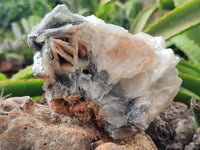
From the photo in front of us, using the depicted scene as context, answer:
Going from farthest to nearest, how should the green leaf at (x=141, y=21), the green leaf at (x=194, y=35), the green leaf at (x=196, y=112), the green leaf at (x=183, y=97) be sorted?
the green leaf at (x=141, y=21), the green leaf at (x=194, y=35), the green leaf at (x=183, y=97), the green leaf at (x=196, y=112)

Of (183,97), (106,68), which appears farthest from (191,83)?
(106,68)

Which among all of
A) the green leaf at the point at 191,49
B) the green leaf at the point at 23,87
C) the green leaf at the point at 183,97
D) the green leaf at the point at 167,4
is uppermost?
the green leaf at the point at 167,4

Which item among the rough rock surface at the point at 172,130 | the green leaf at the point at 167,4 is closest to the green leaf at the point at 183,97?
the rough rock surface at the point at 172,130

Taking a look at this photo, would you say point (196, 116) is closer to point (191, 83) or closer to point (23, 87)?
point (191, 83)

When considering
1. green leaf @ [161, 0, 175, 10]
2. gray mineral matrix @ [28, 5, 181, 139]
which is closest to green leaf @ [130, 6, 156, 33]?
green leaf @ [161, 0, 175, 10]

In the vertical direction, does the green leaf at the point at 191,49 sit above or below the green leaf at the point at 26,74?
above

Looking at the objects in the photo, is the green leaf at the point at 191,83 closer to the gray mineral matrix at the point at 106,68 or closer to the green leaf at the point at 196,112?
the green leaf at the point at 196,112

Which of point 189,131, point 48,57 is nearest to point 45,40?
point 48,57
